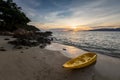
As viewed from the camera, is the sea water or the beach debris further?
the sea water

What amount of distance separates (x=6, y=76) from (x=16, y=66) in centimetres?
113

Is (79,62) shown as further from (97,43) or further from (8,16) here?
(8,16)

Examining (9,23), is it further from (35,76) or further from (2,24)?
(35,76)

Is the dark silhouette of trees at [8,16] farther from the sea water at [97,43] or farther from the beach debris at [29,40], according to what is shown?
the sea water at [97,43]

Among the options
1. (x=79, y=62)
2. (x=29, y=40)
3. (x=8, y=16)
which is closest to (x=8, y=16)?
(x=8, y=16)

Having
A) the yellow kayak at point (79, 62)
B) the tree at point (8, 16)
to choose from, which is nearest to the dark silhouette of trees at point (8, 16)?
the tree at point (8, 16)

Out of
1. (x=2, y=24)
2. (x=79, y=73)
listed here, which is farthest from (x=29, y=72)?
(x=2, y=24)

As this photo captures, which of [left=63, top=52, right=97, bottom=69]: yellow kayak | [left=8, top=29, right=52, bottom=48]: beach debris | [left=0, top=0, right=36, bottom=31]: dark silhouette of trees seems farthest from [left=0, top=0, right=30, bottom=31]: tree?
[left=63, top=52, right=97, bottom=69]: yellow kayak

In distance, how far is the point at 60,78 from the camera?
549cm

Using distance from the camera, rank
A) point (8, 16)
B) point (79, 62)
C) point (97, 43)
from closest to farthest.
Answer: point (79, 62), point (97, 43), point (8, 16)

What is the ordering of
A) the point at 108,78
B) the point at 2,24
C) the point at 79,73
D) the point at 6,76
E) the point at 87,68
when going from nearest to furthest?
the point at 6,76
the point at 108,78
the point at 79,73
the point at 87,68
the point at 2,24

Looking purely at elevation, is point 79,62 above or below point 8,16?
below

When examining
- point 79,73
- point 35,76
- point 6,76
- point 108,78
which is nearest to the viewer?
point 6,76

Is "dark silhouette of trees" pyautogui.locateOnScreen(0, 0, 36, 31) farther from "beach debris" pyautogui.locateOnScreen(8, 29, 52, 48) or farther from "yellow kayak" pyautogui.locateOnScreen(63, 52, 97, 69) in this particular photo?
"yellow kayak" pyautogui.locateOnScreen(63, 52, 97, 69)
